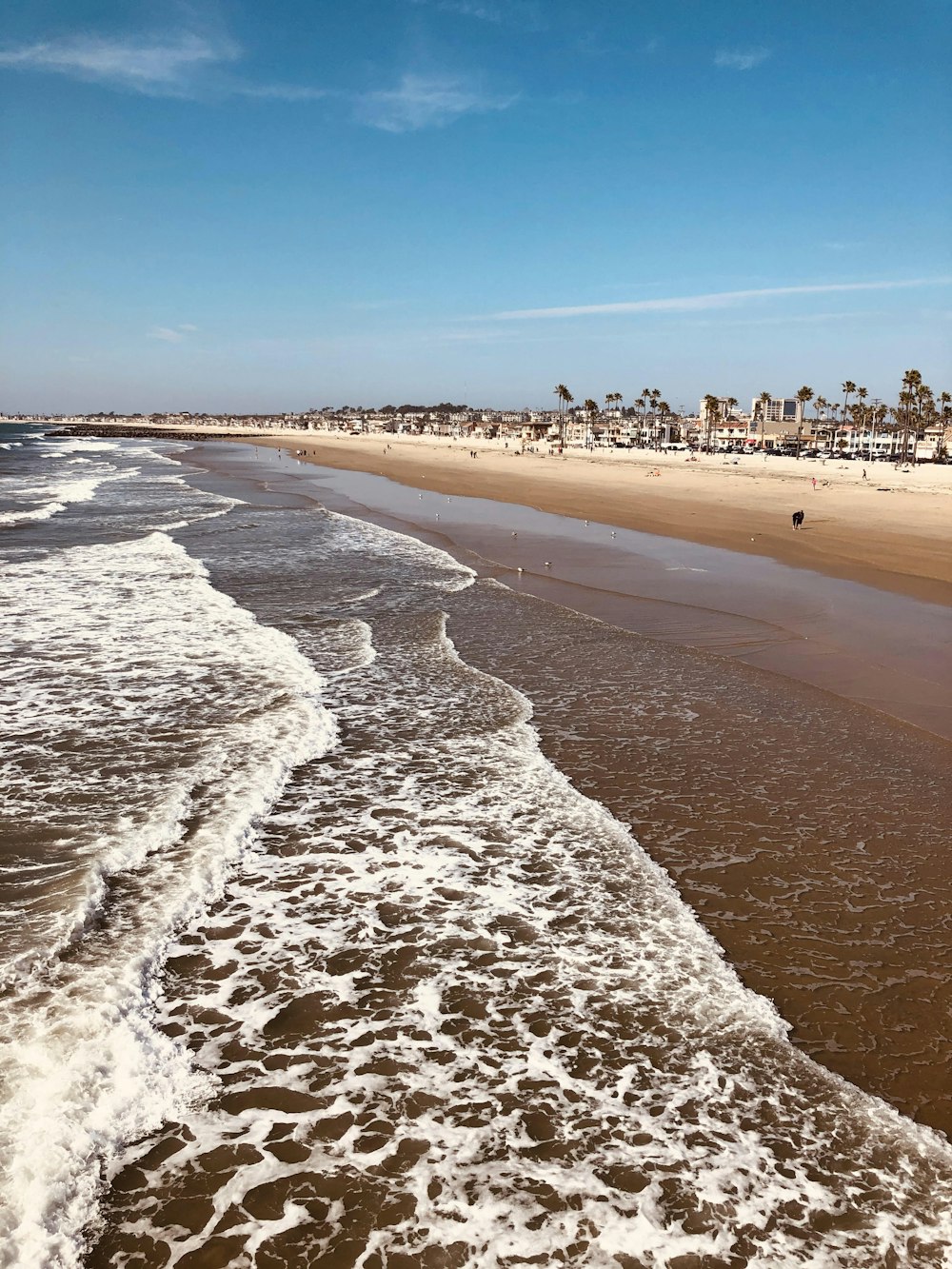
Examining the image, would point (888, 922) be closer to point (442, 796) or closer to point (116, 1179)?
point (442, 796)

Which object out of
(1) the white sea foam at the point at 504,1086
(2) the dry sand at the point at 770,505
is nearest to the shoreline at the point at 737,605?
(2) the dry sand at the point at 770,505

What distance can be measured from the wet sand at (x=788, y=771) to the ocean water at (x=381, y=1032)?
395 millimetres

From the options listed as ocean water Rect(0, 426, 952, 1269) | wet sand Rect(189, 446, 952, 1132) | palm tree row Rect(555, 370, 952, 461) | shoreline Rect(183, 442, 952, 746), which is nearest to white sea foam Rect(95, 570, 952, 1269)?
ocean water Rect(0, 426, 952, 1269)

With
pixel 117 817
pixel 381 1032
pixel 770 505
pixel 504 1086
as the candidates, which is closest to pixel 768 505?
pixel 770 505

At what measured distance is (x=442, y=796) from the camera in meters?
8.34

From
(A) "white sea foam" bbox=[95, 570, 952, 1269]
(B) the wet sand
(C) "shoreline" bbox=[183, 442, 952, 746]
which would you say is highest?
(C) "shoreline" bbox=[183, 442, 952, 746]

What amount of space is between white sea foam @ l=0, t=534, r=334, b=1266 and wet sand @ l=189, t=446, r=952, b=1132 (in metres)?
3.60

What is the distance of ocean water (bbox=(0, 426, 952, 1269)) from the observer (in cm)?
383

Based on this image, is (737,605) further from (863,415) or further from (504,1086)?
(863,415)

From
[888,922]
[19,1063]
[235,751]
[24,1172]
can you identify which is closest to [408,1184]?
[24,1172]

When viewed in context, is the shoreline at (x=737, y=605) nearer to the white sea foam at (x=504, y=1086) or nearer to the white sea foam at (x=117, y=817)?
the white sea foam at (x=504, y=1086)

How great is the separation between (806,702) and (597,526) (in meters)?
20.9

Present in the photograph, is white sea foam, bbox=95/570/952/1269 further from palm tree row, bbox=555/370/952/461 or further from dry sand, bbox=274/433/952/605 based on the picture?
palm tree row, bbox=555/370/952/461

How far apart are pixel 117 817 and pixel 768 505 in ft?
123
